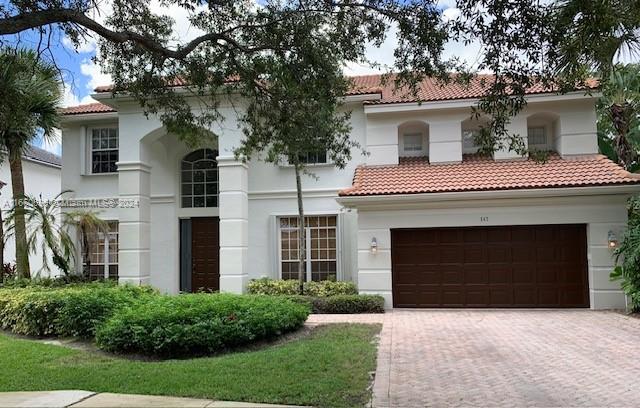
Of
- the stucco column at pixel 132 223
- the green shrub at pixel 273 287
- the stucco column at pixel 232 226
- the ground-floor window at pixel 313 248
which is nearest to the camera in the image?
the green shrub at pixel 273 287

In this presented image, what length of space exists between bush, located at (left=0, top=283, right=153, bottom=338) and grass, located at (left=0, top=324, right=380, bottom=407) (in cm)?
90

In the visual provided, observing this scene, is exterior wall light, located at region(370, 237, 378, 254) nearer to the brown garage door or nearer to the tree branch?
the brown garage door

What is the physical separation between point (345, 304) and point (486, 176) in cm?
540

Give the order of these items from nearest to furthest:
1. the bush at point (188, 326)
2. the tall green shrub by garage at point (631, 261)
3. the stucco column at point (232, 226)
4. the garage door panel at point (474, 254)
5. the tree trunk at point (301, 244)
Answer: the bush at point (188, 326)
the tall green shrub by garage at point (631, 261)
the garage door panel at point (474, 254)
the tree trunk at point (301, 244)
the stucco column at point (232, 226)

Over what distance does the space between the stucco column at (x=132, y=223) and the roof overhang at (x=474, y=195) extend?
6.50m

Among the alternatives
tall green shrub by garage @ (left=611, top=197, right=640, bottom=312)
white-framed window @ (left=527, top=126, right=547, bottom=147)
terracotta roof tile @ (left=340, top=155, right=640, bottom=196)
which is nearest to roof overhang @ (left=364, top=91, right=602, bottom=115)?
white-framed window @ (left=527, top=126, right=547, bottom=147)

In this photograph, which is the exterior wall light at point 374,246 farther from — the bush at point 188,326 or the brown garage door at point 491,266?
the bush at point 188,326

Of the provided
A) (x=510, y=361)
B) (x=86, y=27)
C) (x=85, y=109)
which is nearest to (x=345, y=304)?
(x=510, y=361)

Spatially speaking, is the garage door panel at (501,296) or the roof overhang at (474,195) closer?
the roof overhang at (474,195)

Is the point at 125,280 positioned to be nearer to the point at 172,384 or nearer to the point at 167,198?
the point at 167,198

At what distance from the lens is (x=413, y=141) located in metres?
18.0

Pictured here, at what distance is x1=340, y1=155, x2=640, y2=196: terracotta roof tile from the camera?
47.6ft

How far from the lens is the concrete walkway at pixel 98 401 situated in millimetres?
6508

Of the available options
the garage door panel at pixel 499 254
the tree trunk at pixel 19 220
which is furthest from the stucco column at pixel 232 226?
the garage door panel at pixel 499 254
